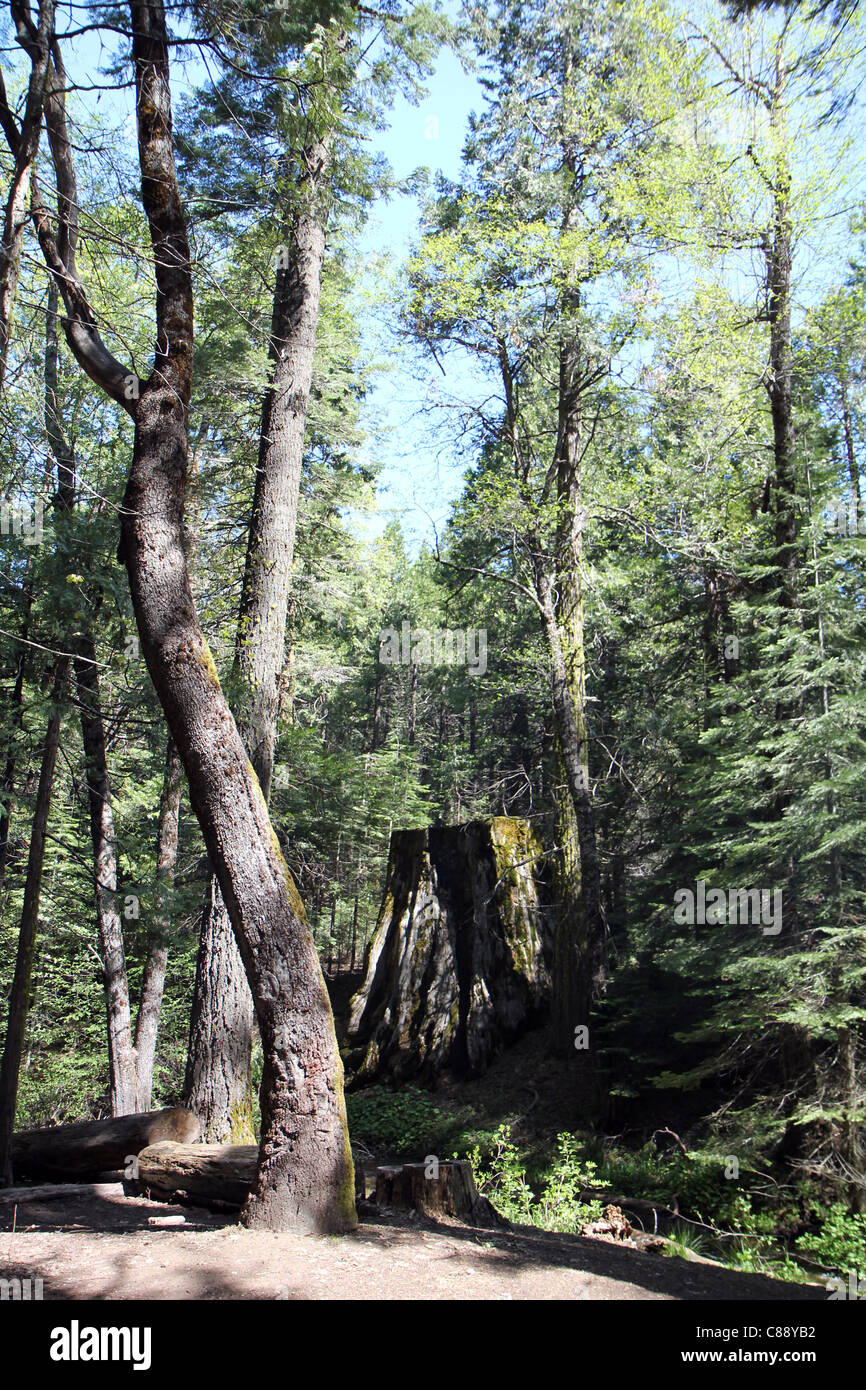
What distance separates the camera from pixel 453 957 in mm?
14875

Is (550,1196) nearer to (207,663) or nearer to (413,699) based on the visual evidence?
(207,663)

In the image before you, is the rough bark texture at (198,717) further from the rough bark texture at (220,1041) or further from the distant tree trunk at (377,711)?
the distant tree trunk at (377,711)

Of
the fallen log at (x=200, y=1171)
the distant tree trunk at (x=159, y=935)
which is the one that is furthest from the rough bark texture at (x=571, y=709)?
the fallen log at (x=200, y=1171)

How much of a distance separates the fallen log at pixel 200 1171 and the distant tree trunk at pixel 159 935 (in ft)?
15.4

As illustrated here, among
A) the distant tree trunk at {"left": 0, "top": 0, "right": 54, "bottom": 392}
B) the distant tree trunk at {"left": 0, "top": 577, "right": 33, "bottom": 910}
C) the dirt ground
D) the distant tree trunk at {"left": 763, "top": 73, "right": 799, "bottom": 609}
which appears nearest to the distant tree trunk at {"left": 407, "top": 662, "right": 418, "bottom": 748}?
the distant tree trunk at {"left": 0, "top": 577, "right": 33, "bottom": 910}

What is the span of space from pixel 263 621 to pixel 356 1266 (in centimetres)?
525

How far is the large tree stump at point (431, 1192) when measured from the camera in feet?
17.9

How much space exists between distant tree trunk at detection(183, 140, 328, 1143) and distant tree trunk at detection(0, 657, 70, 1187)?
3.15 metres

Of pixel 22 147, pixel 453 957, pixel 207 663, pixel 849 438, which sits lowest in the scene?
pixel 453 957

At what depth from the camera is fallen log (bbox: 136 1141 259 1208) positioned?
5254mm

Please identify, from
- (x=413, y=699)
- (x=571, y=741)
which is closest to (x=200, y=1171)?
(x=571, y=741)
